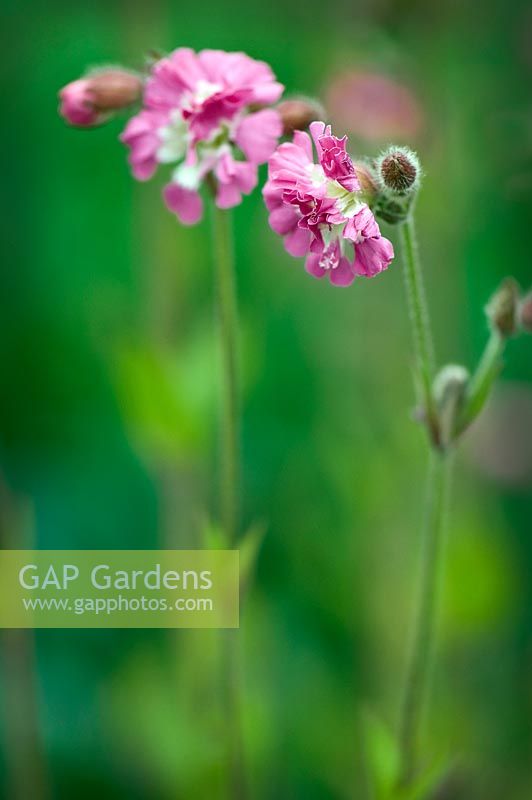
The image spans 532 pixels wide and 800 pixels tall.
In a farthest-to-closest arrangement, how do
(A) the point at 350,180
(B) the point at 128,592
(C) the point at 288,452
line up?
(C) the point at 288,452
(B) the point at 128,592
(A) the point at 350,180

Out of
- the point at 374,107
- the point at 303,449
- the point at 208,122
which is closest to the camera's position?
the point at 208,122

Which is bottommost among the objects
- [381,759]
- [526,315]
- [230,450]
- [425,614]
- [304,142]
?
[381,759]

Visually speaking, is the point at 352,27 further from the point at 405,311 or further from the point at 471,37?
the point at 405,311

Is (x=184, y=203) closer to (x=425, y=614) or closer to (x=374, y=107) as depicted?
(x=425, y=614)

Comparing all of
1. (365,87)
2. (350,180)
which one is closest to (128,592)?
(350,180)

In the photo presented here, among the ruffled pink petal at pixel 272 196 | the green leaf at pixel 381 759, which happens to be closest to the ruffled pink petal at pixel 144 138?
the ruffled pink petal at pixel 272 196

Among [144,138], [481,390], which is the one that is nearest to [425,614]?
[481,390]

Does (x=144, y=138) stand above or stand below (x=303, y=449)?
above
